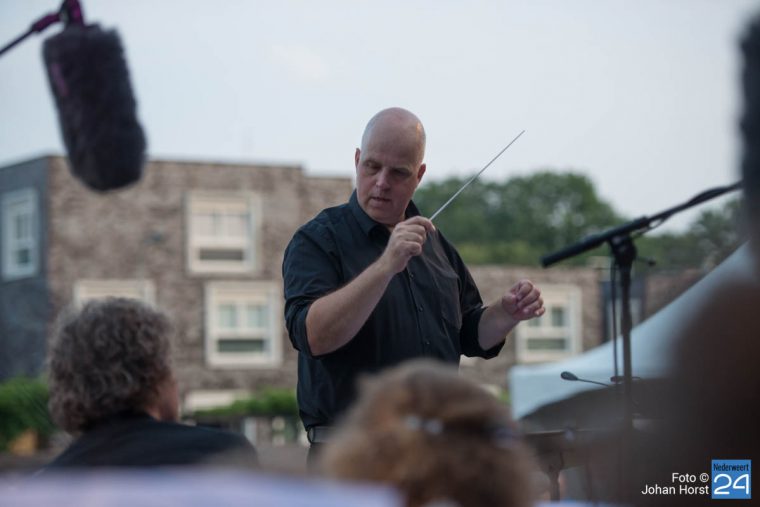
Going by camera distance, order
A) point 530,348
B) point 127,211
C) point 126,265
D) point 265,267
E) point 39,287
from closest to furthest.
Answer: point 39,287, point 127,211, point 126,265, point 265,267, point 530,348

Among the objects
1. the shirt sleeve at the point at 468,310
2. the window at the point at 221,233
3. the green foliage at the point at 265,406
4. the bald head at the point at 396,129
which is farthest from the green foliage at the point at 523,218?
the bald head at the point at 396,129

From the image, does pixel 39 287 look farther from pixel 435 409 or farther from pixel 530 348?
pixel 530 348

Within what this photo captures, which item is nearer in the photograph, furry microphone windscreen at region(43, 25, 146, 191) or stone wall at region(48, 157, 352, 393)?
furry microphone windscreen at region(43, 25, 146, 191)

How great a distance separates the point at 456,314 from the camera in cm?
224

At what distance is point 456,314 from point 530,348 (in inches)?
929

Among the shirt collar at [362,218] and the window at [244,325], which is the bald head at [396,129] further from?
the window at [244,325]

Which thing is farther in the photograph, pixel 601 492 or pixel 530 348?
pixel 530 348

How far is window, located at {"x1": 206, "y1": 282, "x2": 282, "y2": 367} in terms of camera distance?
22.3 metres

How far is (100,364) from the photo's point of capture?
162 centimetres

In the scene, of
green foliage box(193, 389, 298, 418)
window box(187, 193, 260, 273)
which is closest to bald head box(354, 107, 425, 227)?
window box(187, 193, 260, 273)

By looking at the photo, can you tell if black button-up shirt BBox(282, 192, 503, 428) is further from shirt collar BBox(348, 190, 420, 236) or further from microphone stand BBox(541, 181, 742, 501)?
microphone stand BBox(541, 181, 742, 501)

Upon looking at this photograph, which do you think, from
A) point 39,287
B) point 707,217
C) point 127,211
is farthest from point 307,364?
point 127,211

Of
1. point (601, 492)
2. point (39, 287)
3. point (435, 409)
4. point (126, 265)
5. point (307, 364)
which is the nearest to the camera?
point (435, 409)

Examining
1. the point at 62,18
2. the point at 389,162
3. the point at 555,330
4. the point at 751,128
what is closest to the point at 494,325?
the point at 389,162
